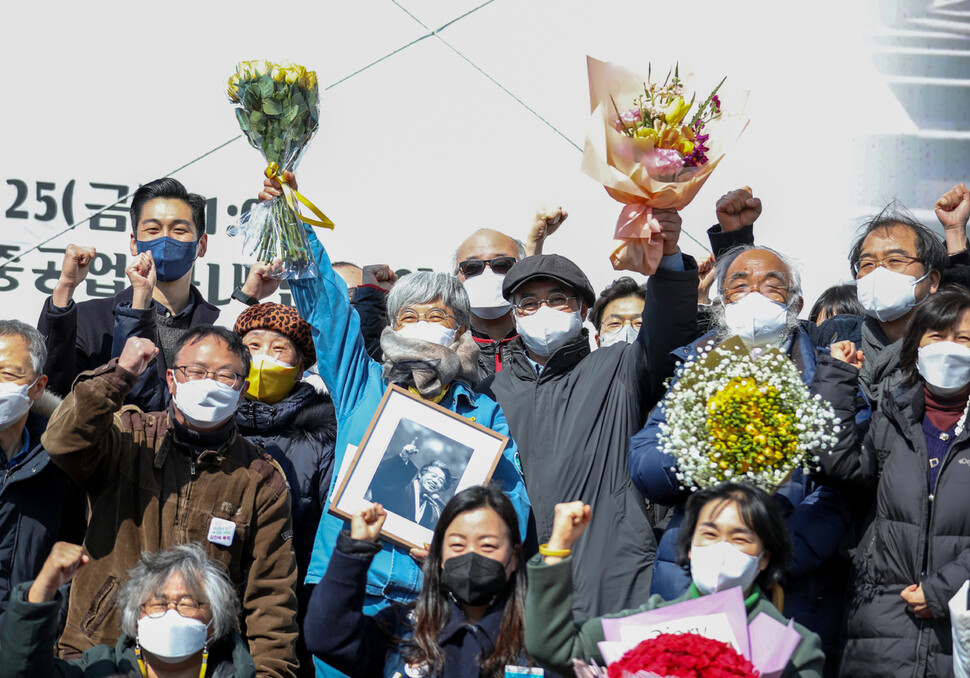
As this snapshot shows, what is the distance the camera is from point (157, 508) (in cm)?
418

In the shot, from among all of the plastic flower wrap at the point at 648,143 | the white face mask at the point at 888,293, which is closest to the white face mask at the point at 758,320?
the plastic flower wrap at the point at 648,143

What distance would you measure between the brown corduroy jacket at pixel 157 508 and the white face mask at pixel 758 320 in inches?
68.6

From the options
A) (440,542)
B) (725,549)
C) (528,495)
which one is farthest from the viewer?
(528,495)

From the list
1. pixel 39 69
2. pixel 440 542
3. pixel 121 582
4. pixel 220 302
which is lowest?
pixel 121 582

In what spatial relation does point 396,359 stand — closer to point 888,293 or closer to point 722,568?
point 722,568

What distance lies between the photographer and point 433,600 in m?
3.76

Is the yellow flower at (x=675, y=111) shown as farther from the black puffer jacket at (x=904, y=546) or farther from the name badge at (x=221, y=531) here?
the name badge at (x=221, y=531)

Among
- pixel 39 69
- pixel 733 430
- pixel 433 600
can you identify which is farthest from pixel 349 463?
pixel 39 69

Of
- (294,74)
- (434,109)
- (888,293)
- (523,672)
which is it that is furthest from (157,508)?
(434,109)

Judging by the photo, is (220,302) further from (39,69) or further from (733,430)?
(733,430)

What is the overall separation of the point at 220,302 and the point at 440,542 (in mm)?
3505

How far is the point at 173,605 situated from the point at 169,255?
1.93 m

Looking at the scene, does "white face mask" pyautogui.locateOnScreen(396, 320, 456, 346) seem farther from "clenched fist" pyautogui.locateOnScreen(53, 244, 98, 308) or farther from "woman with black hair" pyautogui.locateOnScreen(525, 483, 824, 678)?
"clenched fist" pyautogui.locateOnScreen(53, 244, 98, 308)

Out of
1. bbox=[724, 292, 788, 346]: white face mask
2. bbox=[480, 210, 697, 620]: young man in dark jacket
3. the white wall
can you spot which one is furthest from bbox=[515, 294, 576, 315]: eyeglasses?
the white wall
